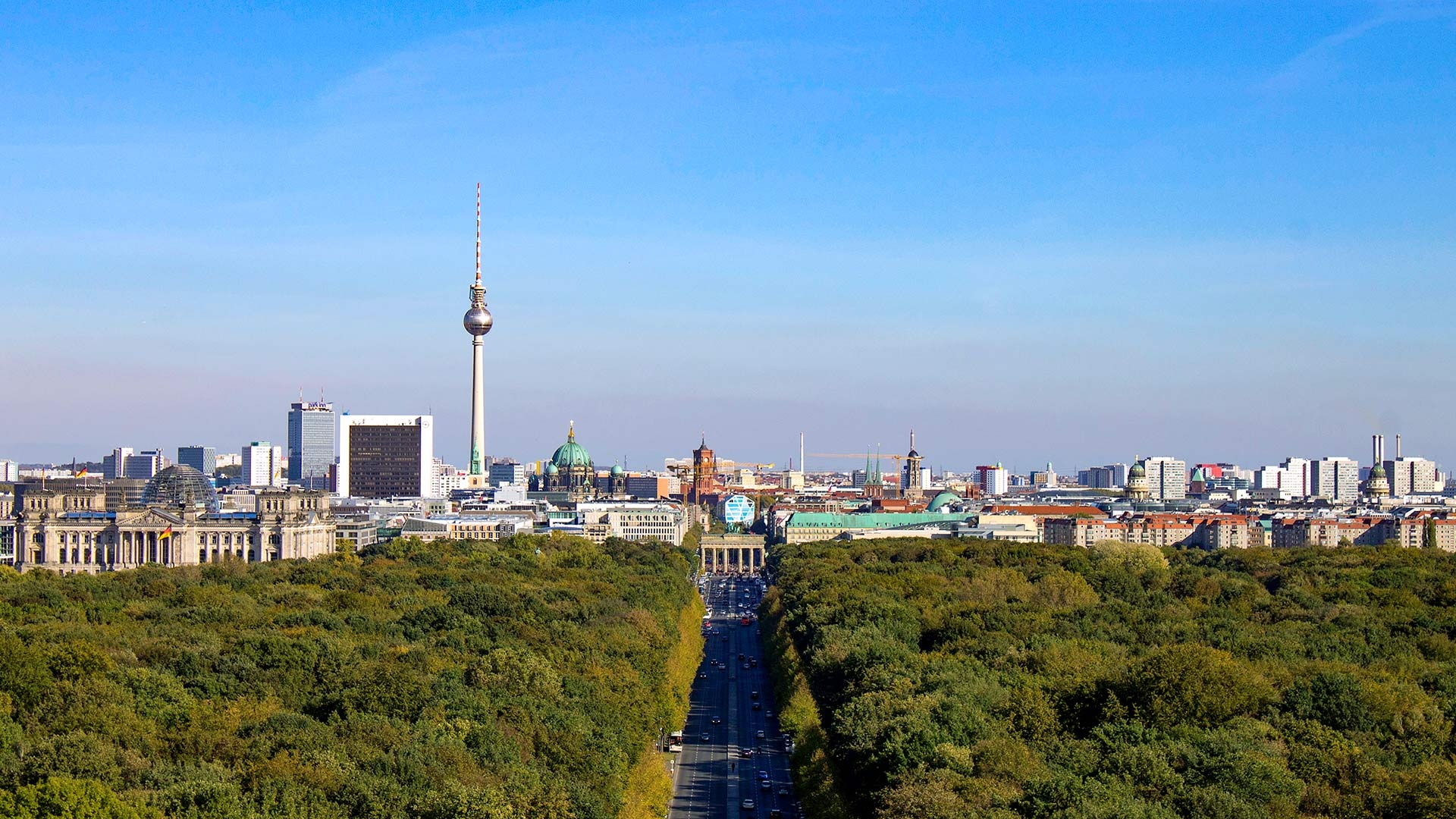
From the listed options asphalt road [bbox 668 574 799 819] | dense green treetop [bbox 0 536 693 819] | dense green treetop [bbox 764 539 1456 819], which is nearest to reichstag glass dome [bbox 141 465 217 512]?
dense green treetop [bbox 0 536 693 819]

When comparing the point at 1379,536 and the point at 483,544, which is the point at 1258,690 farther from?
the point at 1379,536

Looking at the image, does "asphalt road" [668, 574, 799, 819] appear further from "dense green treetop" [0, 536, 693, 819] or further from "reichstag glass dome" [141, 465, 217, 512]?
"reichstag glass dome" [141, 465, 217, 512]

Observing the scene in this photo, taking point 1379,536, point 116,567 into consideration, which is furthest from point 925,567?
point 1379,536

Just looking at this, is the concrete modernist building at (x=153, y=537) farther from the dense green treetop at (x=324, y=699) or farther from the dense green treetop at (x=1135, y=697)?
the dense green treetop at (x=1135, y=697)

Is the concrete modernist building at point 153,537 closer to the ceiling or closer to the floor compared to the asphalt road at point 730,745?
closer to the ceiling

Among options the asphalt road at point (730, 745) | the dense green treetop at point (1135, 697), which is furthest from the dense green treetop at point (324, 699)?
the dense green treetop at point (1135, 697)

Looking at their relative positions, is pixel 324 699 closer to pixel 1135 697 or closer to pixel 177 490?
pixel 1135 697
